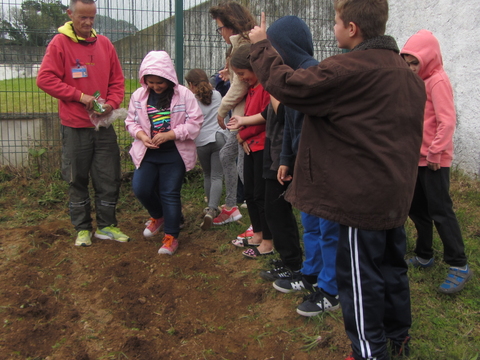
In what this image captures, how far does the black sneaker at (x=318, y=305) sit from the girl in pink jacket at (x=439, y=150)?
0.88m

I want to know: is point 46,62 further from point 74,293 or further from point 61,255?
point 74,293

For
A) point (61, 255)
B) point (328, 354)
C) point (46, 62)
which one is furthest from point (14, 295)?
point (328, 354)

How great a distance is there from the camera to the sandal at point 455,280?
3.28 m

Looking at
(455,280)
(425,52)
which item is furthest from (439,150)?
(455,280)

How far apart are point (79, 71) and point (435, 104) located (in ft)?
10.1

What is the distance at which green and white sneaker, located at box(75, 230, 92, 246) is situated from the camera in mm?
4430

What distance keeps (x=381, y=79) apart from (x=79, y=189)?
3.32 meters

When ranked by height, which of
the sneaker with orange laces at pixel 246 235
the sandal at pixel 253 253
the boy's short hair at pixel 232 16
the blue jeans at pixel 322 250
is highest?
the boy's short hair at pixel 232 16

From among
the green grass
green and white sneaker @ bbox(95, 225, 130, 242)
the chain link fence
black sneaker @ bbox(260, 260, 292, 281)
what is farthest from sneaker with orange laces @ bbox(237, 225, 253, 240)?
the green grass

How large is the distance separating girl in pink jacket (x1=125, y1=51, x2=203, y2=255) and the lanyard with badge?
1.63 feet

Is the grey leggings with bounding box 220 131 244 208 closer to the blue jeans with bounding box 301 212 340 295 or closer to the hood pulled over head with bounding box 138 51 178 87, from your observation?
the hood pulled over head with bounding box 138 51 178 87

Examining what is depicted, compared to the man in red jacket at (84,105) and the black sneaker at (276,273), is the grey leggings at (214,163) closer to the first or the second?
the man in red jacket at (84,105)

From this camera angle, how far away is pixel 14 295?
3.41 m

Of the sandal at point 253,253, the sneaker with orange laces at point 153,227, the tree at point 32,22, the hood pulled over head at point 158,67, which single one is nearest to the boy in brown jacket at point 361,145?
the sandal at point 253,253
